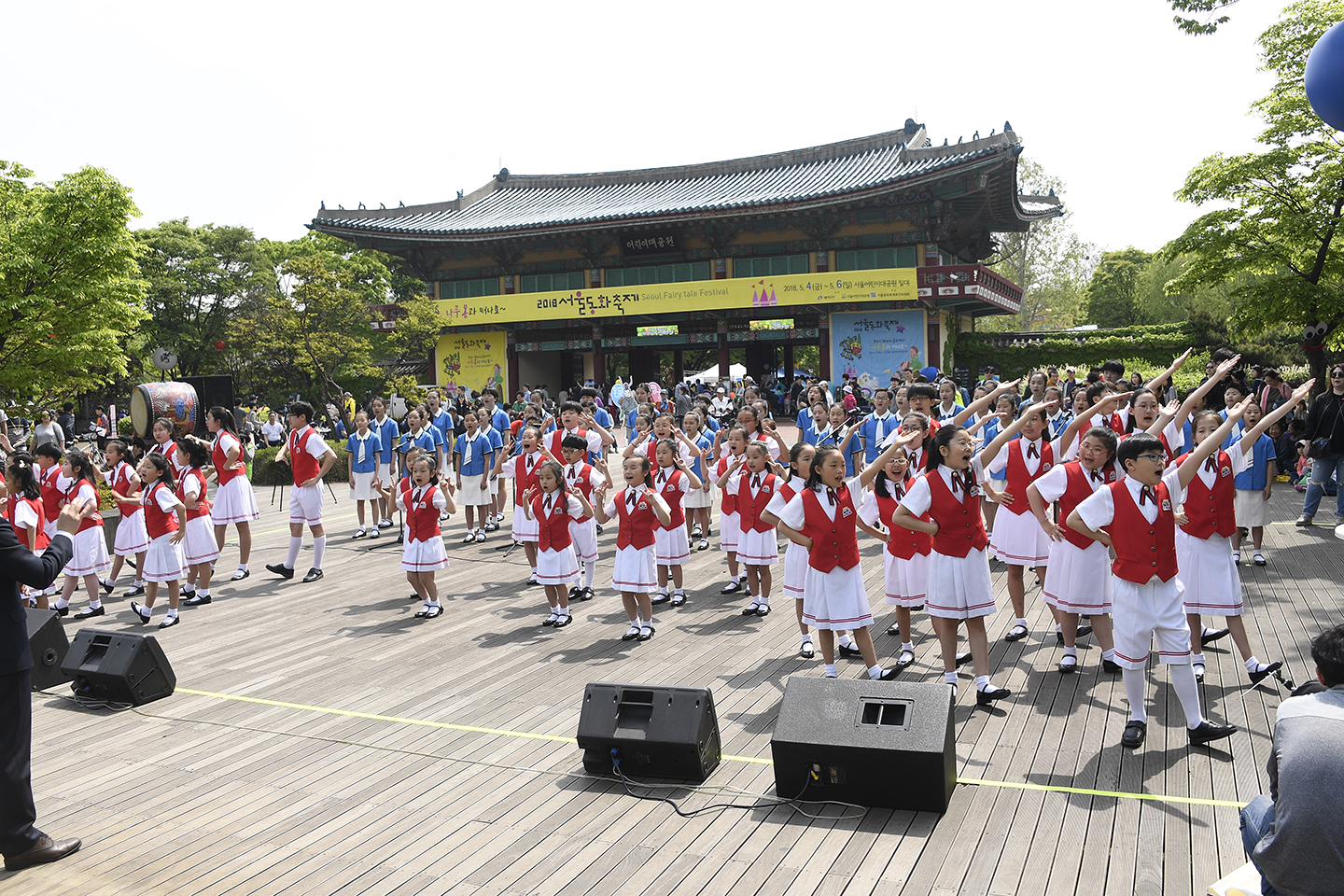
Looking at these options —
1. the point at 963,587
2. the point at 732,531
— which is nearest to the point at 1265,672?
the point at 963,587

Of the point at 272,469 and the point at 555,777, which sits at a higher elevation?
the point at 272,469

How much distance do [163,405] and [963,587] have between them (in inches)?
700

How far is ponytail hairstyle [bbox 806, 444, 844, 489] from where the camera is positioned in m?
5.79

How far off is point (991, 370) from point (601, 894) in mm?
20699

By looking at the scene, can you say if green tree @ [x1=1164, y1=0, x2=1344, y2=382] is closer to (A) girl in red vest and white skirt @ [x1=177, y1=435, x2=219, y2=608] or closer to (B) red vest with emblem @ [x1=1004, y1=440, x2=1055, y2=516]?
(B) red vest with emblem @ [x1=1004, y1=440, x2=1055, y2=516]

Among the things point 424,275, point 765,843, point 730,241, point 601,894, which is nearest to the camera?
point 601,894

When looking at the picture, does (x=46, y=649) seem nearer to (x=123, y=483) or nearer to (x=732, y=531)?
(x=123, y=483)

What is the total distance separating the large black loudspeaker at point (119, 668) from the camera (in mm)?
6359

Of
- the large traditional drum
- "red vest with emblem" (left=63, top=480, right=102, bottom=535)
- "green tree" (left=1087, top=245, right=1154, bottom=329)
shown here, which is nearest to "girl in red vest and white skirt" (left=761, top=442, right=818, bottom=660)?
"red vest with emblem" (left=63, top=480, right=102, bottom=535)

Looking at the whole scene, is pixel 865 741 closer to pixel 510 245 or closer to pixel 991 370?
pixel 991 370

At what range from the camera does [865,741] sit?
430cm

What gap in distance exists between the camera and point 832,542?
5.83m

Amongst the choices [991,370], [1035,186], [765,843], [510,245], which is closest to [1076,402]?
[765,843]

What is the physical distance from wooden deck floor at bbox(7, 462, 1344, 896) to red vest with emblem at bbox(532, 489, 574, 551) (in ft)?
2.60
